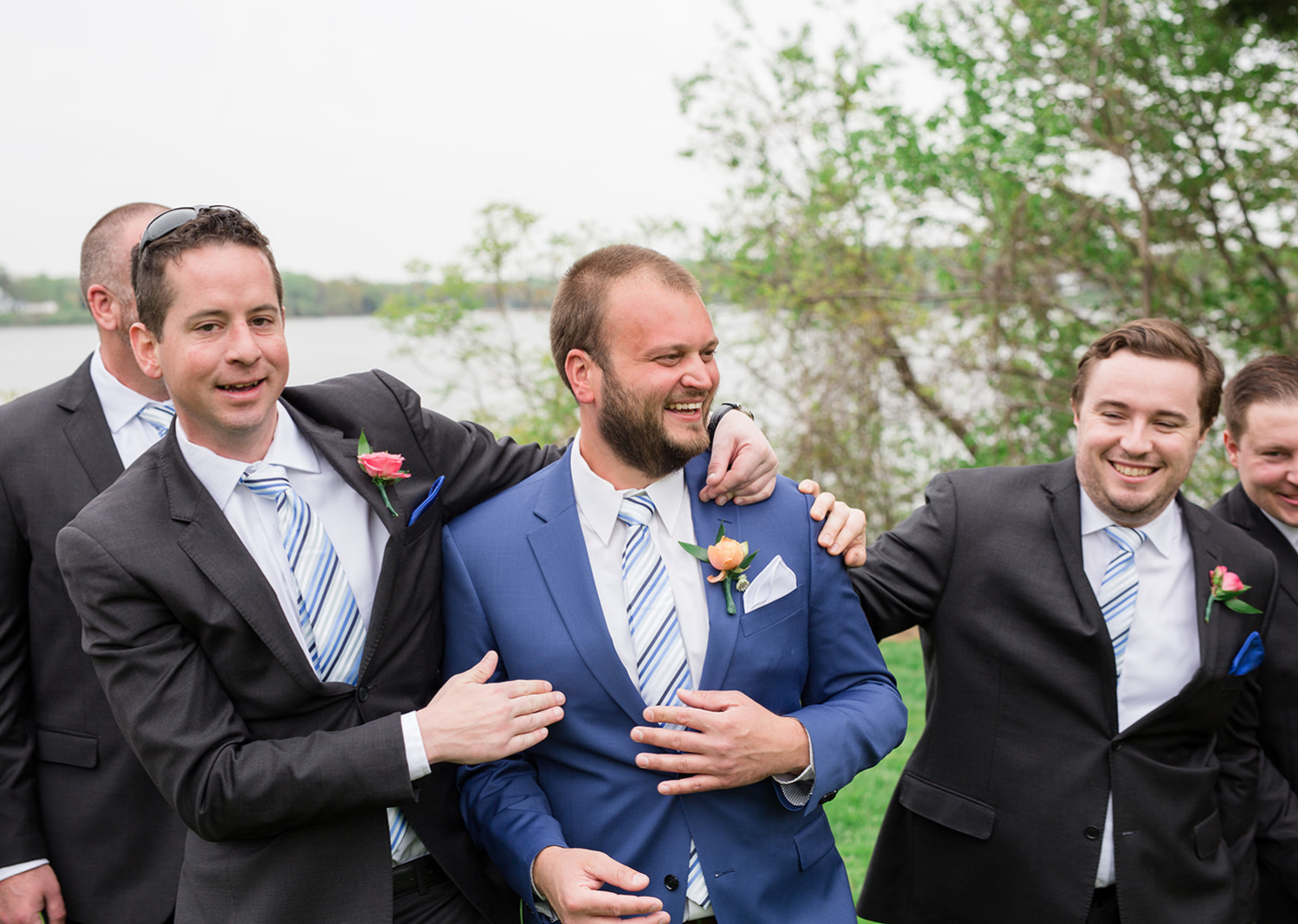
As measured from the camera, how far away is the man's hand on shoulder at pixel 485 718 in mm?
2445

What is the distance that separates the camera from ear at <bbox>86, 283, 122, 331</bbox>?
3.42 m

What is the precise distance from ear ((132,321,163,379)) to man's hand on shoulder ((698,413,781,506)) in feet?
4.57

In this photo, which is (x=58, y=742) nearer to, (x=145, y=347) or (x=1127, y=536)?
(x=145, y=347)

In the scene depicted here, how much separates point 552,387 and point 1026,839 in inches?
297

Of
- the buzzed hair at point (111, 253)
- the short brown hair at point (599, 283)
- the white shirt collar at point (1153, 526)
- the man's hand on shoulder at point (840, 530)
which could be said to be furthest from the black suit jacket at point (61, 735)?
the white shirt collar at point (1153, 526)

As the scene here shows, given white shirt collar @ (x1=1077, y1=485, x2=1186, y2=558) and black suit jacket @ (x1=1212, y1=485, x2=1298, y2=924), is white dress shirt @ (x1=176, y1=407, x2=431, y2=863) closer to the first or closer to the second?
white shirt collar @ (x1=1077, y1=485, x2=1186, y2=558)

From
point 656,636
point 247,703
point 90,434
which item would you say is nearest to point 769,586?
point 656,636

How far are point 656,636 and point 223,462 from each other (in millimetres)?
1124

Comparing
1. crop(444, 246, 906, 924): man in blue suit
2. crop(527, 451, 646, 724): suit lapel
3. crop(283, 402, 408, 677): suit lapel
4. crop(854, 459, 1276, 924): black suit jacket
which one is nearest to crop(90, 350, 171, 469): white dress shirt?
crop(283, 402, 408, 677): suit lapel

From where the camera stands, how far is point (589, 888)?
2.42m

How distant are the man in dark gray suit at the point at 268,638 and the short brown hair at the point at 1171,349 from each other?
1471 mm

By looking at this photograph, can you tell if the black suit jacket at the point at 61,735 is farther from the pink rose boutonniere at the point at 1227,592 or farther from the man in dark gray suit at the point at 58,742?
the pink rose boutonniere at the point at 1227,592

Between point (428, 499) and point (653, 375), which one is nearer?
point (653, 375)

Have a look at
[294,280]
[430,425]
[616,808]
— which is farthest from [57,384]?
[294,280]
